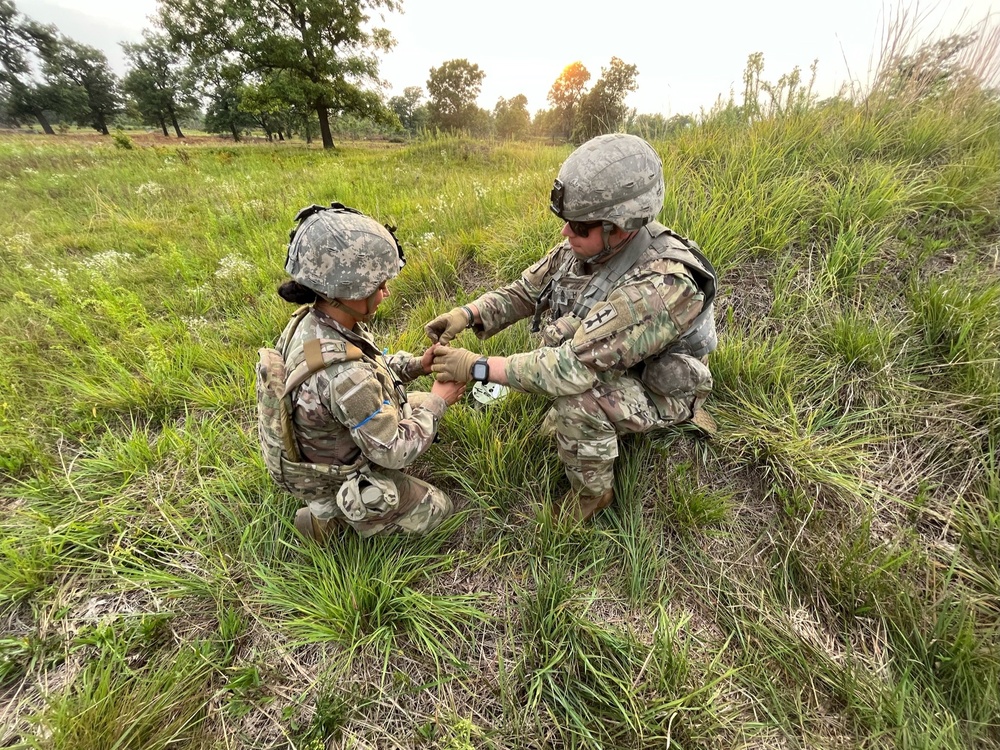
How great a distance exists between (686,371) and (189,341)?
3.77m

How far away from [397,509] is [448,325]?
1181 millimetres

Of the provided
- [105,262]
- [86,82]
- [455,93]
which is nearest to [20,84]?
[86,82]

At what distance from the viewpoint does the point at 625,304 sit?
1997 millimetres

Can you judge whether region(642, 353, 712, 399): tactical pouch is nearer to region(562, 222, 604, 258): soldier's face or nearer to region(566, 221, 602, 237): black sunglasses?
region(562, 222, 604, 258): soldier's face

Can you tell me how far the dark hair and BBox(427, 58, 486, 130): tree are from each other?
4048 centimetres

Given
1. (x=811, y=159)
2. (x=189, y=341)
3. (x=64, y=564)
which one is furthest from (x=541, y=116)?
(x=64, y=564)

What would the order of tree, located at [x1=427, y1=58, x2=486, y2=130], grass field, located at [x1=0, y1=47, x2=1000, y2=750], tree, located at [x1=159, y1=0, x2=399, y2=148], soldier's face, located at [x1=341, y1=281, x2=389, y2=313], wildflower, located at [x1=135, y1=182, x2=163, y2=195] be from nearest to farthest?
grass field, located at [x1=0, y1=47, x2=1000, y2=750]
soldier's face, located at [x1=341, y1=281, x2=389, y2=313]
wildflower, located at [x1=135, y1=182, x2=163, y2=195]
tree, located at [x1=159, y1=0, x2=399, y2=148]
tree, located at [x1=427, y1=58, x2=486, y2=130]

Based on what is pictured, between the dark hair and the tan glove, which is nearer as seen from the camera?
the dark hair

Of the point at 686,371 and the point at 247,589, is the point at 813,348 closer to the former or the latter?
the point at 686,371

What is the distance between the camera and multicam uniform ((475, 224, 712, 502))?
2012 mm

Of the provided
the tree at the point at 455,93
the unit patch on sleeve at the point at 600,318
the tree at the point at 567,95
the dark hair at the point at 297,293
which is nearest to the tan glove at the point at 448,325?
the dark hair at the point at 297,293

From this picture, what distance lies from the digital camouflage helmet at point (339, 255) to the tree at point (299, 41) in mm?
19851

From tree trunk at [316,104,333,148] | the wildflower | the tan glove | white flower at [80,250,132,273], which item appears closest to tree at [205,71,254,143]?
tree trunk at [316,104,333,148]

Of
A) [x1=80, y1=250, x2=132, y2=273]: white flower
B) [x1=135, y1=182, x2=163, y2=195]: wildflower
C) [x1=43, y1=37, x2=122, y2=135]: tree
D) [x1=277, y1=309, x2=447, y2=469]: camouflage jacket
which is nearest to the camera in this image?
[x1=277, y1=309, x2=447, y2=469]: camouflage jacket
